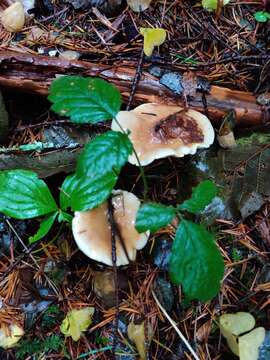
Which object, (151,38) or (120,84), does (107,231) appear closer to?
(120,84)

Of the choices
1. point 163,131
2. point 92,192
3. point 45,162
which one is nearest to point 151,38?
point 163,131

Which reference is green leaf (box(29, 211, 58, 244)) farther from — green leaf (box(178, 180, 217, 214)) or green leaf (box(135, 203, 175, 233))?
green leaf (box(178, 180, 217, 214))

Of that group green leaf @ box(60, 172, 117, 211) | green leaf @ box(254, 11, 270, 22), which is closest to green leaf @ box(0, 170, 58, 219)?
green leaf @ box(60, 172, 117, 211)

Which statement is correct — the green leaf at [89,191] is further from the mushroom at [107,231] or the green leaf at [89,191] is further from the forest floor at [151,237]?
the forest floor at [151,237]

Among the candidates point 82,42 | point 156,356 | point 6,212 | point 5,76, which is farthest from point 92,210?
point 82,42

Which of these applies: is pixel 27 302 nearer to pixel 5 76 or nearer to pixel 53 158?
pixel 53 158
